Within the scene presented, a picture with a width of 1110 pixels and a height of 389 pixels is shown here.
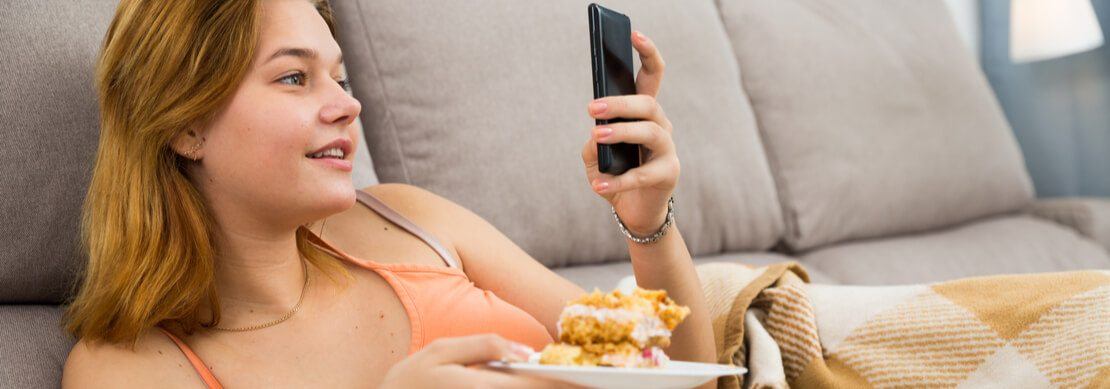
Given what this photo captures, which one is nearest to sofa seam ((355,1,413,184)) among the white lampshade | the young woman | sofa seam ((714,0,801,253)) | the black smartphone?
the young woman

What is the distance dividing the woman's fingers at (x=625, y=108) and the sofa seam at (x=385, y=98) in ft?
2.28

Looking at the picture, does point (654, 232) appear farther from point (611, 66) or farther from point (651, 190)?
point (611, 66)

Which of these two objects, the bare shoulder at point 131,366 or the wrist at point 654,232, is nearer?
the bare shoulder at point 131,366

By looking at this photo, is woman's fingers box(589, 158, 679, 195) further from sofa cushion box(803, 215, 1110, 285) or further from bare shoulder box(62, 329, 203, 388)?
sofa cushion box(803, 215, 1110, 285)

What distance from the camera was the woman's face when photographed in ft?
3.41

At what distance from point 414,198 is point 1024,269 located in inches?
61.7

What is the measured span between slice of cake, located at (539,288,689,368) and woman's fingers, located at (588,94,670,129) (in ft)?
0.68

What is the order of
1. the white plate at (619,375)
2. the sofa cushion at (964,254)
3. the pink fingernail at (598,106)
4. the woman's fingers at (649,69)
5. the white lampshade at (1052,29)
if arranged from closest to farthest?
1. the white plate at (619,375)
2. the pink fingernail at (598,106)
3. the woman's fingers at (649,69)
4. the sofa cushion at (964,254)
5. the white lampshade at (1052,29)

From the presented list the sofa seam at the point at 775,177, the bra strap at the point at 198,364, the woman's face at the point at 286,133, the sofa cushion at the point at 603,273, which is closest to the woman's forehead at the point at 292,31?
the woman's face at the point at 286,133

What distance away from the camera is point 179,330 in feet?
3.59

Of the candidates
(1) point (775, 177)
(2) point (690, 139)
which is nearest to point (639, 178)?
(2) point (690, 139)

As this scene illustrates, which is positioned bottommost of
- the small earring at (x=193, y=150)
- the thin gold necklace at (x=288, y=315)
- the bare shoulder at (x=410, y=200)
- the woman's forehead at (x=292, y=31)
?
the thin gold necklace at (x=288, y=315)

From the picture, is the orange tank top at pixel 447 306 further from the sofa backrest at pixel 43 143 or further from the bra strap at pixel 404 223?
the sofa backrest at pixel 43 143

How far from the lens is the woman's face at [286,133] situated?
104 cm
